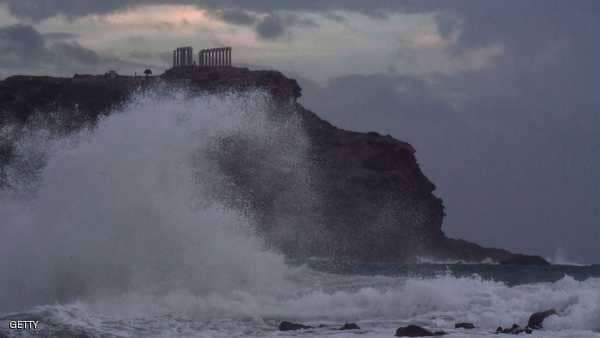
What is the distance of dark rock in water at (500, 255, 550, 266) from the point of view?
71062 millimetres

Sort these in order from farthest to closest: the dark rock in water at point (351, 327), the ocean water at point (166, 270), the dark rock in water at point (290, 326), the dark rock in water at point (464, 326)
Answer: the ocean water at point (166, 270), the dark rock in water at point (464, 326), the dark rock in water at point (351, 327), the dark rock in water at point (290, 326)

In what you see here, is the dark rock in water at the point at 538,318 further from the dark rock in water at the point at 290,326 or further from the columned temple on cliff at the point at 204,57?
the columned temple on cliff at the point at 204,57

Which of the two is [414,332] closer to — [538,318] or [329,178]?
[538,318]

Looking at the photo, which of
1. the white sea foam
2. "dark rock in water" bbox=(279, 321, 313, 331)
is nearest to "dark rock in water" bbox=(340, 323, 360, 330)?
"dark rock in water" bbox=(279, 321, 313, 331)

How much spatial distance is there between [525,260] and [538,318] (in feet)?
169

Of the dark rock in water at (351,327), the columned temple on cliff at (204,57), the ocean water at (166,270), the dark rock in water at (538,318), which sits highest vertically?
the columned temple on cliff at (204,57)

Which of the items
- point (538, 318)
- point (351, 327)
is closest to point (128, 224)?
point (351, 327)

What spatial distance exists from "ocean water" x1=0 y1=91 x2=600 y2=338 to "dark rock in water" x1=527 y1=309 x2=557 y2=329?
0.14 metres

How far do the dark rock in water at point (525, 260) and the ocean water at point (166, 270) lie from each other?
43208mm

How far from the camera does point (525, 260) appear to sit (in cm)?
7150

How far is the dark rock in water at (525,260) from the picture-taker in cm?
7106

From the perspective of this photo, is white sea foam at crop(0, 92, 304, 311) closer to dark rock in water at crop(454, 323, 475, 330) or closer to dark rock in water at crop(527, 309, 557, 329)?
dark rock in water at crop(454, 323, 475, 330)

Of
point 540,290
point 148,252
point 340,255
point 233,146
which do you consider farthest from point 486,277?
point 148,252

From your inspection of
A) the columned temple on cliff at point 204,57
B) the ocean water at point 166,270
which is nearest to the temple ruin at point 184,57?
the columned temple on cliff at point 204,57
